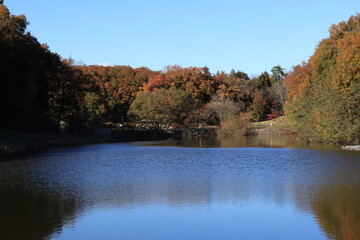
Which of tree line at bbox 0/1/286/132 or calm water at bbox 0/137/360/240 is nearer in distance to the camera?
calm water at bbox 0/137/360/240

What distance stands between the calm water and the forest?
13.3m

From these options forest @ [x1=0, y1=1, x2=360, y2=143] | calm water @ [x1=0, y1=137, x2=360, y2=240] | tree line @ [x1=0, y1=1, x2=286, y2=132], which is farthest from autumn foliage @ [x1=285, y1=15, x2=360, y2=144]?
tree line @ [x1=0, y1=1, x2=286, y2=132]

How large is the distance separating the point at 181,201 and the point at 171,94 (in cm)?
4855

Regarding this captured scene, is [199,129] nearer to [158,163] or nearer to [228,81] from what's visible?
[228,81]


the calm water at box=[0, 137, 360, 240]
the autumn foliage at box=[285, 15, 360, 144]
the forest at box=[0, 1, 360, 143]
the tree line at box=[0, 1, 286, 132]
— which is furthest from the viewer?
the tree line at box=[0, 1, 286, 132]

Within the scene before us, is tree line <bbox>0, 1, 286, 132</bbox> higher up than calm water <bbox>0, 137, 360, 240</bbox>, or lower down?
higher up

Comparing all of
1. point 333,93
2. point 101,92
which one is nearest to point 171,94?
point 101,92

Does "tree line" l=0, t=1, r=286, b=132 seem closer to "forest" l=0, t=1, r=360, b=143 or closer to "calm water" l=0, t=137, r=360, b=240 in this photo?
"forest" l=0, t=1, r=360, b=143

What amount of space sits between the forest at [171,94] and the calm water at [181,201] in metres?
13.3

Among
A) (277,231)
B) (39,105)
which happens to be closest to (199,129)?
(39,105)

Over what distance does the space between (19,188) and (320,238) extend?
10990 millimetres

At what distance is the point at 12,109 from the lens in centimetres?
3522

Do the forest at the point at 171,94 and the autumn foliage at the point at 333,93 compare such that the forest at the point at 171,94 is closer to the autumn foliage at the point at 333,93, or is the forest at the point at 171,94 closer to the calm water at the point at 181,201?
the autumn foliage at the point at 333,93

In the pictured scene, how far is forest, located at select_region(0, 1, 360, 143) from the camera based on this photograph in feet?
111
